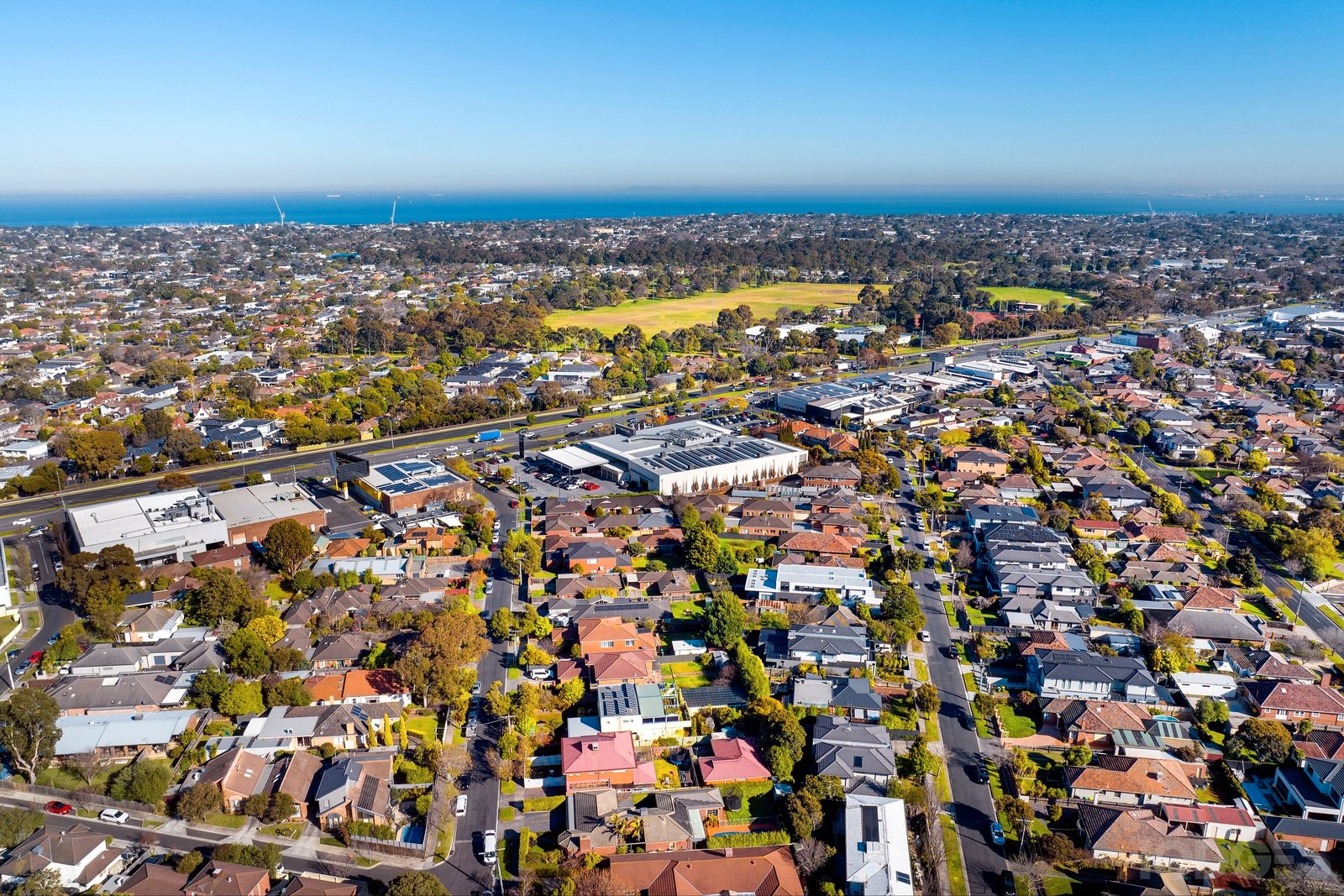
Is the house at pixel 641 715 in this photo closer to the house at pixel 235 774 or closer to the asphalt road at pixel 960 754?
the asphalt road at pixel 960 754

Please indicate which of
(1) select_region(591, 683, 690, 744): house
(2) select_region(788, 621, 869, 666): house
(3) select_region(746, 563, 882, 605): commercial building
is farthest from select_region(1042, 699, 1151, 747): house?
(1) select_region(591, 683, 690, 744): house

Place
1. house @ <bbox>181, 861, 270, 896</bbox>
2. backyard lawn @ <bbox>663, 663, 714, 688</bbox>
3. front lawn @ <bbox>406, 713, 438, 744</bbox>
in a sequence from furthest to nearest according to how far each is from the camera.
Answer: backyard lawn @ <bbox>663, 663, 714, 688</bbox>
front lawn @ <bbox>406, 713, 438, 744</bbox>
house @ <bbox>181, 861, 270, 896</bbox>

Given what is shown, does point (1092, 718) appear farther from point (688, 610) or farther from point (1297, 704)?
point (688, 610)

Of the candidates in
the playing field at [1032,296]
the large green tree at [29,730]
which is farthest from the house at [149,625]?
the playing field at [1032,296]

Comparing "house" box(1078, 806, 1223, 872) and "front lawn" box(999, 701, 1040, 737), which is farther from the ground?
"house" box(1078, 806, 1223, 872)

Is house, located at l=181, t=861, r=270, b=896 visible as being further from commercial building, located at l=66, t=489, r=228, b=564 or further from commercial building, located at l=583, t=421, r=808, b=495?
commercial building, located at l=583, t=421, r=808, b=495

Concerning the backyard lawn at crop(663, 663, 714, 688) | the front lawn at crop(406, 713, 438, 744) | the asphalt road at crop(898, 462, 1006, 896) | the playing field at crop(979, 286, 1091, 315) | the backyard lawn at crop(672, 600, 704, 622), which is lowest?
the front lawn at crop(406, 713, 438, 744)

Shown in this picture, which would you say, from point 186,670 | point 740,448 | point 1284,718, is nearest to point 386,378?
point 740,448

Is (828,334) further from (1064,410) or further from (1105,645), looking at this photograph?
(1105,645)
